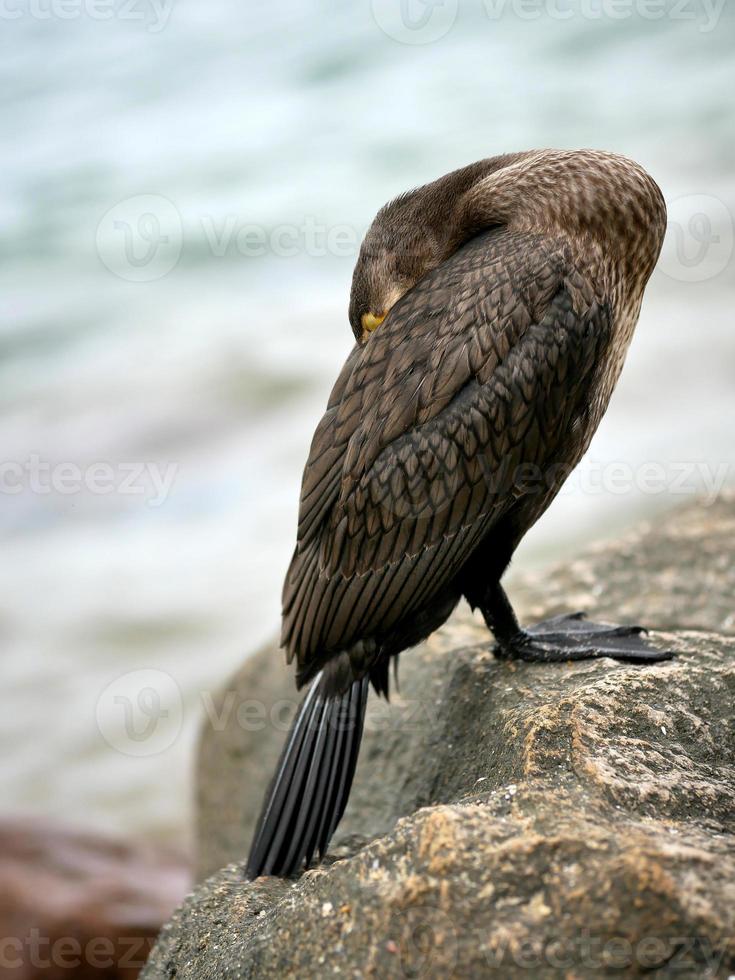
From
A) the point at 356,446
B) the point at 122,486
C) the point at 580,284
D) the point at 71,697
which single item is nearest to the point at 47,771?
the point at 71,697

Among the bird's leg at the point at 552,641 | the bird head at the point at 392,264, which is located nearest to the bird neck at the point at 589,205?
the bird head at the point at 392,264

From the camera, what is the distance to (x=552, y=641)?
Answer: 333 centimetres

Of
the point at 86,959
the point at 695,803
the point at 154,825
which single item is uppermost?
the point at 695,803

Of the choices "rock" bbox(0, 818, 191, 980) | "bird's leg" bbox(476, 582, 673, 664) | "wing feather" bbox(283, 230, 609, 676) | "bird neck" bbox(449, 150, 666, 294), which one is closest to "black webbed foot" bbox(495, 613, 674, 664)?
"bird's leg" bbox(476, 582, 673, 664)

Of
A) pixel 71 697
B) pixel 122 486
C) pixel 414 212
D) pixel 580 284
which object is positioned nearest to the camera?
pixel 580 284

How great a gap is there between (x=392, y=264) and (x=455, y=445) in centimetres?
81

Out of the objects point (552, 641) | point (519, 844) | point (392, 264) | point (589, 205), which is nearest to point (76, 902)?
point (552, 641)

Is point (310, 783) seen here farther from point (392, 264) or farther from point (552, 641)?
point (392, 264)

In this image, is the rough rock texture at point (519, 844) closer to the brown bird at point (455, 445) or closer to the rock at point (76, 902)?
the brown bird at point (455, 445)

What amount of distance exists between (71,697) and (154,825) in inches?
50.6

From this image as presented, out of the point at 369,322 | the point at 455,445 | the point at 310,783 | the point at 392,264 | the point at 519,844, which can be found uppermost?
the point at 392,264

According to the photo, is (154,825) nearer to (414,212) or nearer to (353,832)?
(353,832)

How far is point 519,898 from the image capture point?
1.99m

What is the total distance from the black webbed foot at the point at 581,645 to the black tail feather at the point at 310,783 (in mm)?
480
